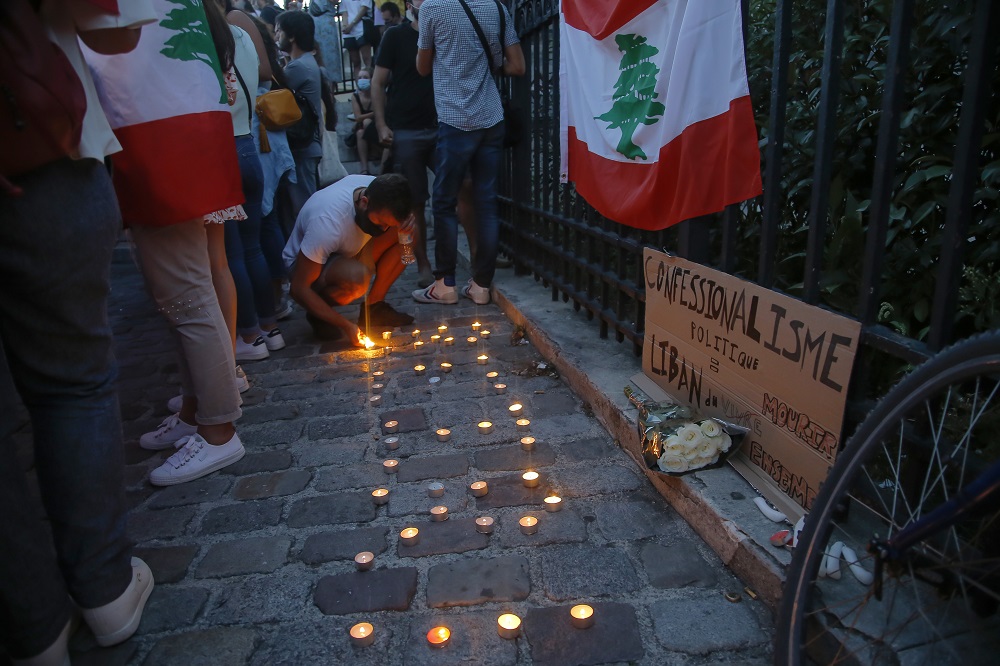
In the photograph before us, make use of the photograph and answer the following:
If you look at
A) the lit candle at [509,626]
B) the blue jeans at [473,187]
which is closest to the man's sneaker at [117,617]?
the lit candle at [509,626]

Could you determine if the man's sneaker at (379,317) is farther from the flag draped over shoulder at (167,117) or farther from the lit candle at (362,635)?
the lit candle at (362,635)

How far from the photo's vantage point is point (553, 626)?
6.36 feet

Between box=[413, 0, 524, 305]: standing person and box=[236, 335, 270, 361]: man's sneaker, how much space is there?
1623 mm

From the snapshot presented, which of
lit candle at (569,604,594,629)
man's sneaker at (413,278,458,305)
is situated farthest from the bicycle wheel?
man's sneaker at (413,278,458,305)

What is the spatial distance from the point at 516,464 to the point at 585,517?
1.60ft

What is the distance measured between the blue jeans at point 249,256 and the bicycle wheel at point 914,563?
3.19 metres

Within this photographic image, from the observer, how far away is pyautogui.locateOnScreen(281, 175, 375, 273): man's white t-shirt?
429cm

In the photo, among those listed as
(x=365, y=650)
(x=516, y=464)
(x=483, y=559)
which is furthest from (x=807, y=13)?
(x=365, y=650)

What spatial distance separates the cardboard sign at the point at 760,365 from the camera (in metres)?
2.05

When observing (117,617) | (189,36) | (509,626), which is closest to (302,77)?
(189,36)

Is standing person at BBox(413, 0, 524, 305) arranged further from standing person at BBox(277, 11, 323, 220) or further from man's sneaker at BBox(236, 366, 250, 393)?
man's sneaker at BBox(236, 366, 250, 393)

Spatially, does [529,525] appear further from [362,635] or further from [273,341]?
[273,341]

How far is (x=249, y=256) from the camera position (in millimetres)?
4320

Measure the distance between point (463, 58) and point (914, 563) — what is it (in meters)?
4.31
